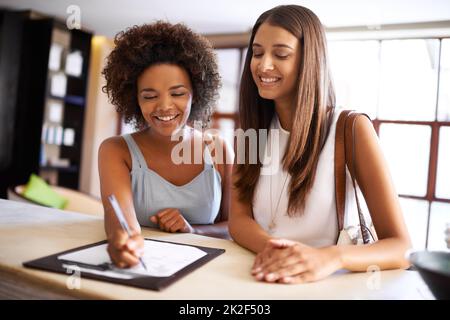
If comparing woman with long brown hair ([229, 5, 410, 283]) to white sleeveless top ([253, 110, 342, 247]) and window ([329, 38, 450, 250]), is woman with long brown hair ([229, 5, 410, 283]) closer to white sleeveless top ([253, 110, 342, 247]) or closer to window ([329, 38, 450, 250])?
white sleeveless top ([253, 110, 342, 247])

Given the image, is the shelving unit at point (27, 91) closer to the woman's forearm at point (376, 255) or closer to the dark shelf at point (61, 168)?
the dark shelf at point (61, 168)

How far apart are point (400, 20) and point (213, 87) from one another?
365cm

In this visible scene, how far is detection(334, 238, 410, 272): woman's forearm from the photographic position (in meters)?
0.88

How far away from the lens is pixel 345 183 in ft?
3.83

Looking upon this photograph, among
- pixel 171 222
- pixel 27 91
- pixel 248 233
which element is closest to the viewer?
pixel 248 233

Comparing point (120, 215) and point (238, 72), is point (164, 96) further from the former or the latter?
point (238, 72)

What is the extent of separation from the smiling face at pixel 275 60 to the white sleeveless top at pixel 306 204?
176 mm

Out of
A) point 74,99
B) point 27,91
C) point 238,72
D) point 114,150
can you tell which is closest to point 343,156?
point 114,150

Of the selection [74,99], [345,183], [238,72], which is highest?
[238,72]

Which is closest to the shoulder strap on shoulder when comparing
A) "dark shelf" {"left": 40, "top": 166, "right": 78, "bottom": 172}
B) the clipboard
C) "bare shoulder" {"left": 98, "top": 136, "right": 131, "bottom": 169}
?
the clipboard

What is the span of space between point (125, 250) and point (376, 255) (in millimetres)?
567

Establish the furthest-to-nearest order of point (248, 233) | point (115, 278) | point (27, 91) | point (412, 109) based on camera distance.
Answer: point (27, 91) → point (412, 109) → point (248, 233) → point (115, 278)
